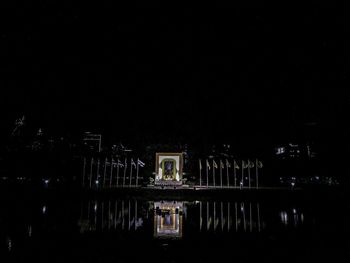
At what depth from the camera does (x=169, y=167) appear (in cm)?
2464

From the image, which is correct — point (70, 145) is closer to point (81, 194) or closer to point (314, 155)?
point (81, 194)

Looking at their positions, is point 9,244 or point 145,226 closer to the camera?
point 9,244

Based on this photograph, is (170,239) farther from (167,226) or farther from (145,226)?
(145,226)

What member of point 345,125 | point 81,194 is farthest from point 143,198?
point 345,125

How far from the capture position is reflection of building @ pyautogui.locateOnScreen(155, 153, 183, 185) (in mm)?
24344

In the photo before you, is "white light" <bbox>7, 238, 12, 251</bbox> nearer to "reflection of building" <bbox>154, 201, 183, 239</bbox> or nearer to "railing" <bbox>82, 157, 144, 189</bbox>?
"reflection of building" <bbox>154, 201, 183, 239</bbox>

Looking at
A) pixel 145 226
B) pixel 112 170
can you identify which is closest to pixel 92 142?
pixel 112 170

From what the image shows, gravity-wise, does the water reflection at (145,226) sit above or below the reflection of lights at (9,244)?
above

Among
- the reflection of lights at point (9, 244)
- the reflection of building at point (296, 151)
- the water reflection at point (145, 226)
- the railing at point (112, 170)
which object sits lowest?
the reflection of lights at point (9, 244)

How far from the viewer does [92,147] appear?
106 ft

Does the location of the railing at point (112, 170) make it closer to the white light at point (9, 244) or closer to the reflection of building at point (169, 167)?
the reflection of building at point (169, 167)

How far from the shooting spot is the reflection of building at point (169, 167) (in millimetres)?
24344

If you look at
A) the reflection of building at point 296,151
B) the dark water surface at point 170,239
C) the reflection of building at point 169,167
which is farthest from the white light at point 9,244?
the reflection of building at point 296,151

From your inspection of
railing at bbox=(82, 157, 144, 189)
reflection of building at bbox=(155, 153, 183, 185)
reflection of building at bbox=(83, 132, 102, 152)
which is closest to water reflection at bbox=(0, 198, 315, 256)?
reflection of building at bbox=(155, 153, 183, 185)
